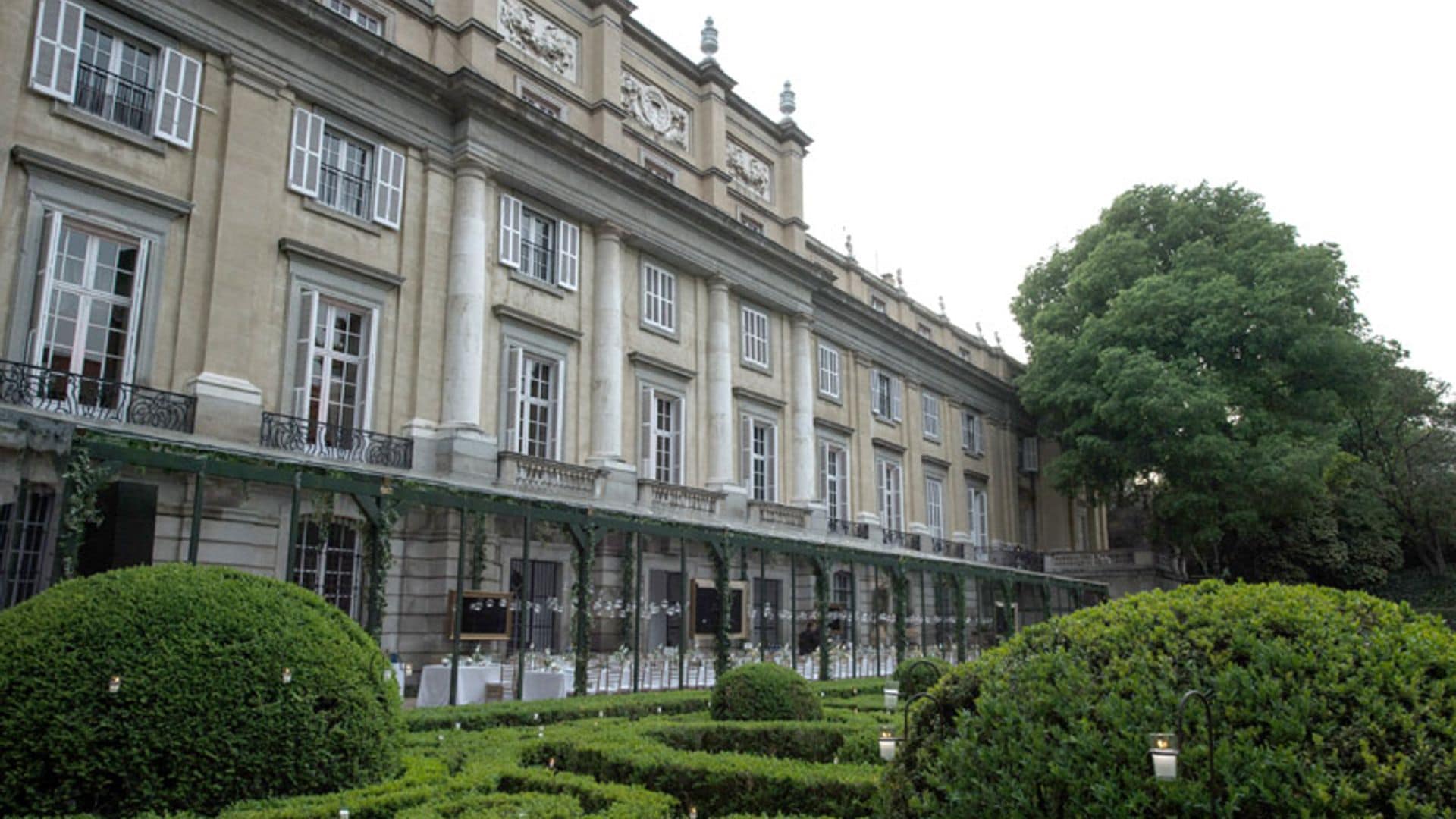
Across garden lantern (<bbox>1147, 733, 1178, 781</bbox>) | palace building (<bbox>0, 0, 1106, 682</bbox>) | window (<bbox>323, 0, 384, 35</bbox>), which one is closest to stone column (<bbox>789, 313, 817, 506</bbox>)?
palace building (<bbox>0, 0, 1106, 682</bbox>)

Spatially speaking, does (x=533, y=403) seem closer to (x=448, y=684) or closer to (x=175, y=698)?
(x=448, y=684)

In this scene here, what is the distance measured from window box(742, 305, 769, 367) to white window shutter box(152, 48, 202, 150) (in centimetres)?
1448

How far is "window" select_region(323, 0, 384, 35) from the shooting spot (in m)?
18.8

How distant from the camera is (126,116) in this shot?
15297mm

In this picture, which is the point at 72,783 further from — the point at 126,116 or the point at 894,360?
the point at 894,360

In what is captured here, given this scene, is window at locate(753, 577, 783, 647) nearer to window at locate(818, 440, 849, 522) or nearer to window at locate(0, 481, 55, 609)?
window at locate(818, 440, 849, 522)

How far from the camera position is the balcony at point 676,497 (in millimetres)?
22297

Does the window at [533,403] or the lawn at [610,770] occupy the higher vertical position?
the window at [533,403]

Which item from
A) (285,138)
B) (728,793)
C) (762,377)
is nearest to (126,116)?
(285,138)

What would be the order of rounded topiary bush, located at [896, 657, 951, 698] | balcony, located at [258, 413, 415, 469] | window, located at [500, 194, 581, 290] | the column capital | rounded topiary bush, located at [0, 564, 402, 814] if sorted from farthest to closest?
the column capital, window, located at [500, 194, 581, 290], balcony, located at [258, 413, 415, 469], rounded topiary bush, located at [896, 657, 951, 698], rounded topiary bush, located at [0, 564, 402, 814]

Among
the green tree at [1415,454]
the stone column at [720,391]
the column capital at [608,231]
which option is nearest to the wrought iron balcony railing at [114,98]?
the column capital at [608,231]

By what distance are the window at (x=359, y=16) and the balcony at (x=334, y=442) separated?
24.1ft

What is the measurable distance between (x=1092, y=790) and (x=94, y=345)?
15.3 metres

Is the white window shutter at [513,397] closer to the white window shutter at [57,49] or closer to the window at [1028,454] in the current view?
the white window shutter at [57,49]
